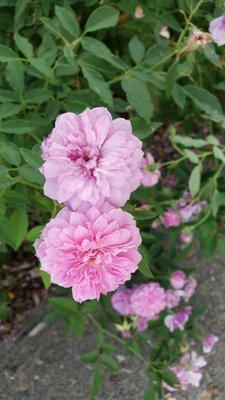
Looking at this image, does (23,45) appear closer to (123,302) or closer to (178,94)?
(178,94)

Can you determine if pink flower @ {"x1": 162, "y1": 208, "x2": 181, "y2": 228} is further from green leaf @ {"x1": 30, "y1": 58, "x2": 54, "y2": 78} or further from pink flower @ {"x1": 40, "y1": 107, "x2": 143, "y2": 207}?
pink flower @ {"x1": 40, "y1": 107, "x2": 143, "y2": 207}

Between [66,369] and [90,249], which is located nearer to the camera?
[90,249]

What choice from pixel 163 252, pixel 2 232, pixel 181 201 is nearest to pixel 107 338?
pixel 163 252

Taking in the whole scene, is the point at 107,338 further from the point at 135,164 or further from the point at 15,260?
the point at 135,164

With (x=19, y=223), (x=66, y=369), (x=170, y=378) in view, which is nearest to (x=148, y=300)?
Answer: (x=170, y=378)

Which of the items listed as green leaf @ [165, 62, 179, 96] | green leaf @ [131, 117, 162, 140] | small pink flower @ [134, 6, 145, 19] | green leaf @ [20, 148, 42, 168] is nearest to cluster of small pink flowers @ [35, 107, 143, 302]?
green leaf @ [20, 148, 42, 168]

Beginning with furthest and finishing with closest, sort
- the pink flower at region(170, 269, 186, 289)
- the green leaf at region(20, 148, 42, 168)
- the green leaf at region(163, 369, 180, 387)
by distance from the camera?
the pink flower at region(170, 269, 186, 289) < the green leaf at region(163, 369, 180, 387) < the green leaf at region(20, 148, 42, 168)
